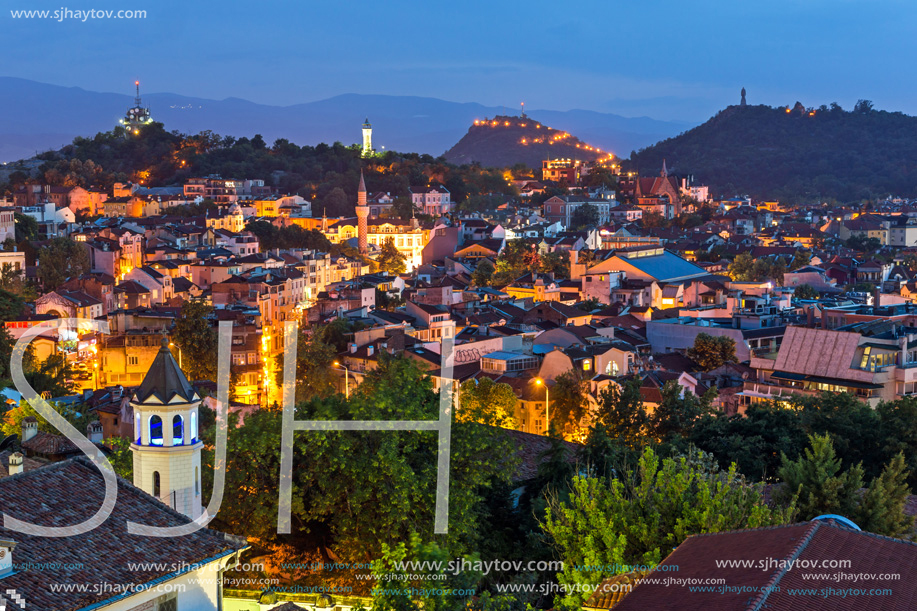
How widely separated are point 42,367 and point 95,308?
7039 millimetres

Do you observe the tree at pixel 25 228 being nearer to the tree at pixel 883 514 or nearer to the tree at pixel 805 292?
the tree at pixel 805 292

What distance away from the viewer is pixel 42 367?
637 inches

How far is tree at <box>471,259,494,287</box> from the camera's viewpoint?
105 feet

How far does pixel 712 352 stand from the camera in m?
18.6

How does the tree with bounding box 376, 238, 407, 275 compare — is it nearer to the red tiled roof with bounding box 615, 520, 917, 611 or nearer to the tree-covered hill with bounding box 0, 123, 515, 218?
the tree-covered hill with bounding box 0, 123, 515, 218

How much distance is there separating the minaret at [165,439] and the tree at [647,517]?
2380mm

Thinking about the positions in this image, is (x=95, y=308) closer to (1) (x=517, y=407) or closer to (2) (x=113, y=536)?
(1) (x=517, y=407)

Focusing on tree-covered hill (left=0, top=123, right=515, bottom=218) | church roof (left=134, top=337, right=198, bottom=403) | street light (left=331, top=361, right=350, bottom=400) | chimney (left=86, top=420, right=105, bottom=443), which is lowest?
street light (left=331, top=361, right=350, bottom=400)

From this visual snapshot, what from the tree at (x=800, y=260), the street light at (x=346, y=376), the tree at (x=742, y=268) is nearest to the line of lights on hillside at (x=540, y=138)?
the tree at (x=800, y=260)

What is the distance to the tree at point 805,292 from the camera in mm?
28219

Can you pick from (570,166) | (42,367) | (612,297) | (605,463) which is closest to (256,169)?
(570,166)

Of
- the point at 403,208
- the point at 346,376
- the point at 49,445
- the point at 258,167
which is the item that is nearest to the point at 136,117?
the point at 258,167

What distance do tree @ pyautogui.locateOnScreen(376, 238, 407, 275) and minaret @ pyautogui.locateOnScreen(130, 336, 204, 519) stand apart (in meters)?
28.1

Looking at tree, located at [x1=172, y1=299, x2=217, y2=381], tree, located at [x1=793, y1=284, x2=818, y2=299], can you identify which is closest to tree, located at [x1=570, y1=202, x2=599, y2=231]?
tree, located at [x1=793, y1=284, x2=818, y2=299]
